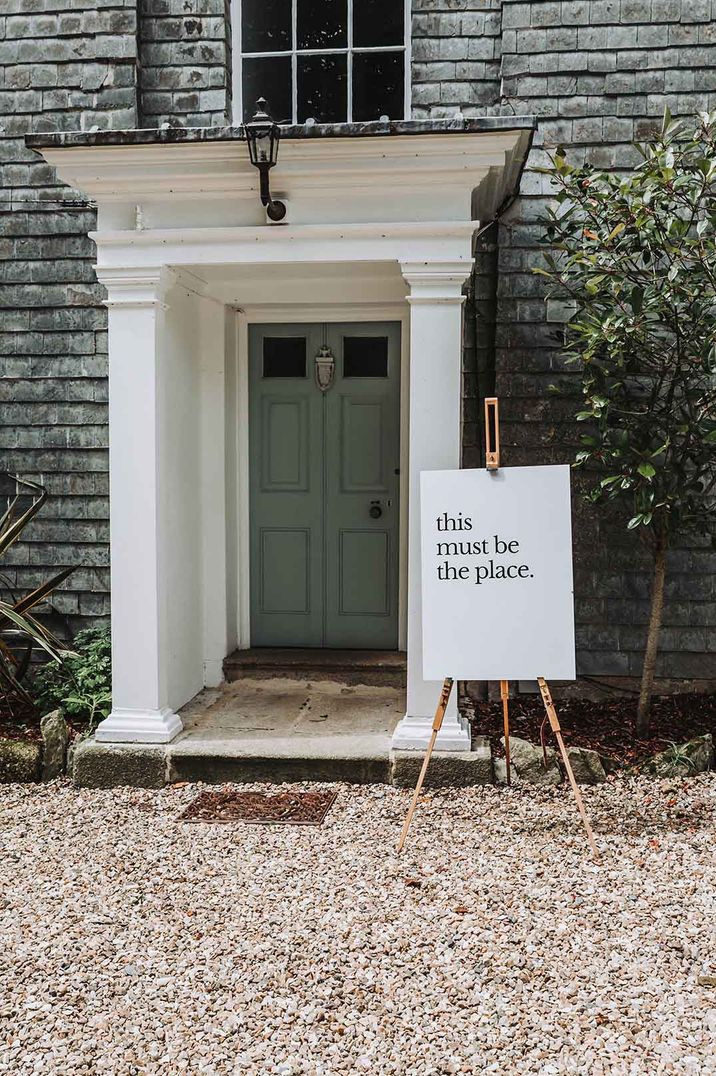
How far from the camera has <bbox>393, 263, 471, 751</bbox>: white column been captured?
163 inches

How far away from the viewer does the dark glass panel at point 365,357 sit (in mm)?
A: 5449

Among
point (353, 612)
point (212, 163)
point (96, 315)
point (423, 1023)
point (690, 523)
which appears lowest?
point (423, 1023)

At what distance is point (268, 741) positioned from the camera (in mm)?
4395

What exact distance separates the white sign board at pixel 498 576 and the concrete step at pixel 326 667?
141 centimetres

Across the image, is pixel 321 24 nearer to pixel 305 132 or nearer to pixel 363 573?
pixel 305 132

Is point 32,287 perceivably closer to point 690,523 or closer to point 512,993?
point 690,523

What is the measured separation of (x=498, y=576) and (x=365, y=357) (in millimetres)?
2139

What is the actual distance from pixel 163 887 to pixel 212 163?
10.0 feet

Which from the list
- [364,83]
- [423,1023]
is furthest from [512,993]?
[364,83]

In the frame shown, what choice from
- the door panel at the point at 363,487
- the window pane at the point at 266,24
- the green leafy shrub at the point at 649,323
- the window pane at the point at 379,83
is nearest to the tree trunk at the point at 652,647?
the green leafy shrub at the point at 649,323

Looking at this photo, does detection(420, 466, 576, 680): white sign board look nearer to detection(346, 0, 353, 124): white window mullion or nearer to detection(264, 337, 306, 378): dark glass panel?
detection(264, 337, 306, 378): dark glass panel

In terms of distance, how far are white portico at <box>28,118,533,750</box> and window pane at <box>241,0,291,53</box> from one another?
171 centimetres

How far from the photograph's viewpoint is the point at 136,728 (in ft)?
14.2

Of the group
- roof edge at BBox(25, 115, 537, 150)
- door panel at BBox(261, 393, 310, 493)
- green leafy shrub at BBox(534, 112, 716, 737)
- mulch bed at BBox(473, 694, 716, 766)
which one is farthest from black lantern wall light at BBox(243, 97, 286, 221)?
mulch bed at BBox(473, 694, 716, 766)
